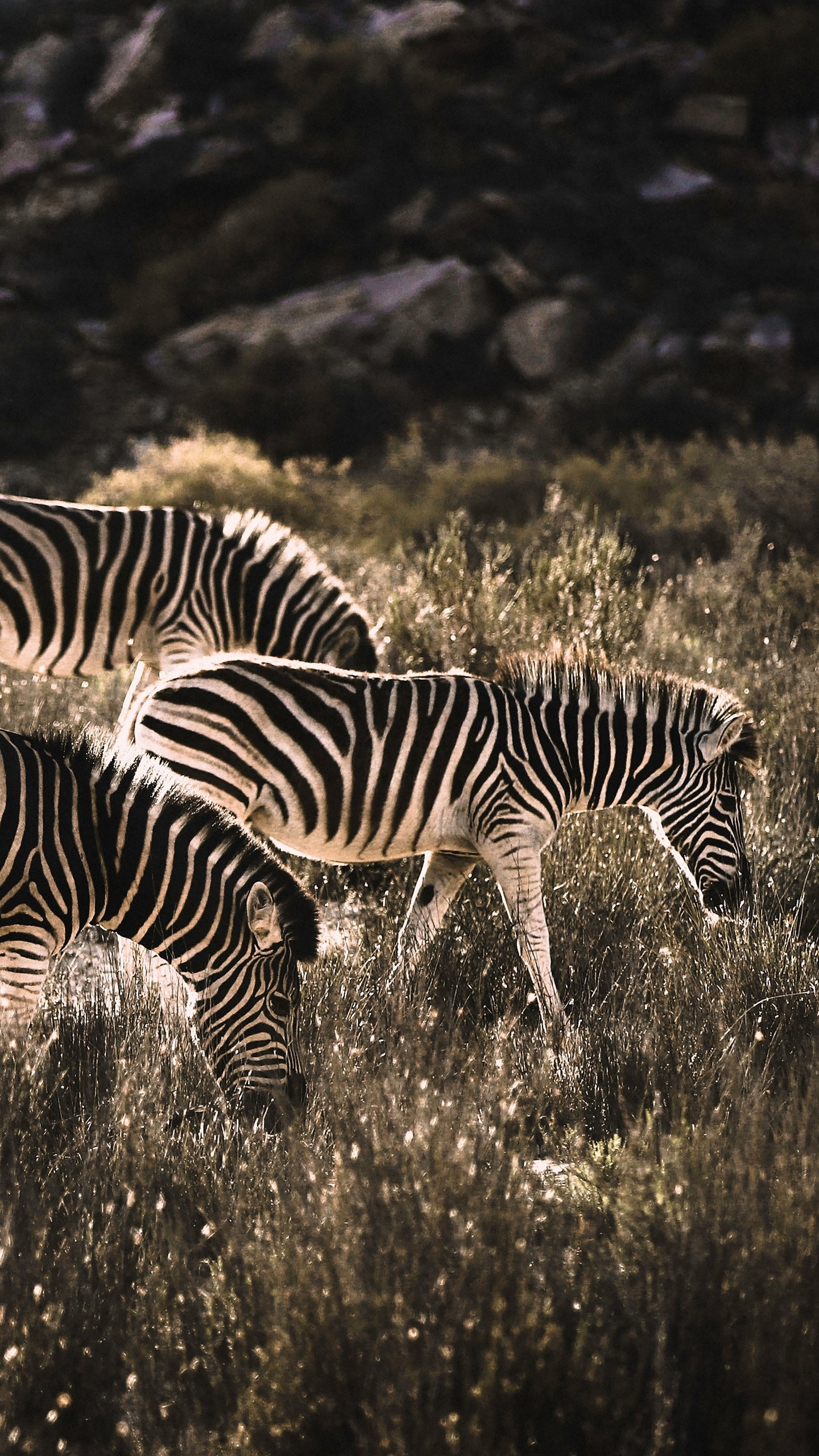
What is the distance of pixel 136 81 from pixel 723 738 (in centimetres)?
3114

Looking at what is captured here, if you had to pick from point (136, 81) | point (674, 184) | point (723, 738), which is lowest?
point (723, 738)

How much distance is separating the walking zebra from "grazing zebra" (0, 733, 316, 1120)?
12.4 ft

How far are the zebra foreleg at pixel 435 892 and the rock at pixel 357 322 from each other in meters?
21.3

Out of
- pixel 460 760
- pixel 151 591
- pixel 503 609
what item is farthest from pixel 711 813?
pixel 151 591

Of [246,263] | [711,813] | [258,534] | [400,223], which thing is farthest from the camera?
[246,263]

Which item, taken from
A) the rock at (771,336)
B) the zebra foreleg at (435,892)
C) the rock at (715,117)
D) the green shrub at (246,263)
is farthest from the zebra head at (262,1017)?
the rock at (715,117)

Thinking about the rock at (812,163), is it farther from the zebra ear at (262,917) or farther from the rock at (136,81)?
the zebra ear at (262,917)

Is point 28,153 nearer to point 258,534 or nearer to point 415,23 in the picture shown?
point 415,23

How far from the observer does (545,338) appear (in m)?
25.6

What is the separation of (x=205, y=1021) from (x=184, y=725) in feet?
4.45

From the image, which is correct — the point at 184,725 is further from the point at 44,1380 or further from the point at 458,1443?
the point at 458,1443

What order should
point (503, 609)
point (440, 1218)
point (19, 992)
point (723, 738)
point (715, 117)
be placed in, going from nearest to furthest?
point (440, 1218) → point (19, 992) → point (723, 738) → point (503, 609) → point (715, 117)

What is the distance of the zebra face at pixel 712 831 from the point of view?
536 centimetres

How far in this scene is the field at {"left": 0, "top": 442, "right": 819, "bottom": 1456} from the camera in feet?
8.23
